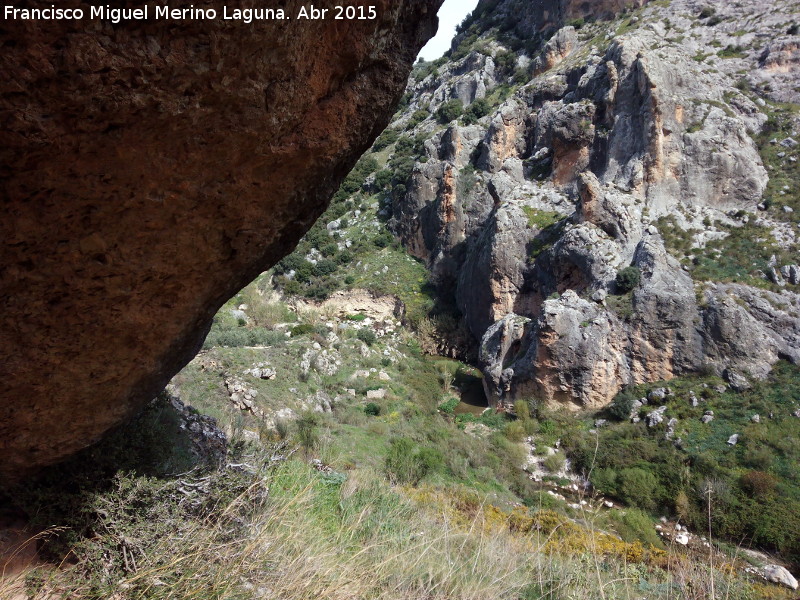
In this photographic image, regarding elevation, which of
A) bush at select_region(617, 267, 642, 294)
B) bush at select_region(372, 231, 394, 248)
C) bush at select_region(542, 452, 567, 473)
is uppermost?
bush at select_region(372, 231, 394, 248)

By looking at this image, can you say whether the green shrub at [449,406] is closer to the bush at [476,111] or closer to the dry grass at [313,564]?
the dry grass at [313,564]

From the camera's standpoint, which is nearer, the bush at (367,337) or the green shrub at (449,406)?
the green shrub at (449,406)

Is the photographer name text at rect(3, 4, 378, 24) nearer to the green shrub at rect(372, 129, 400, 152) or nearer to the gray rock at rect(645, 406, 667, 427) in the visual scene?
the gray rock at rect(645, 406, 667, 427)

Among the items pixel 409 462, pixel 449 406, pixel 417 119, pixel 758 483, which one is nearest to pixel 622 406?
pixel 758 483

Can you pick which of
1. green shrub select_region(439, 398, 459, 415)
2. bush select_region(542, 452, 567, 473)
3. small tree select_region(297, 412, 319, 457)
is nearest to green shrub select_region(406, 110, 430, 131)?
green shrub select_region(439, 398, 459, 415)

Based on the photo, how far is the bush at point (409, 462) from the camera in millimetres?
7406

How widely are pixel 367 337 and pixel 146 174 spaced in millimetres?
20691

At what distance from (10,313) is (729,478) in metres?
13.8

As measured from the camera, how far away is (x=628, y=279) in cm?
1645

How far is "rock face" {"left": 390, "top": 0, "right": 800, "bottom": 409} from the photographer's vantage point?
1545 centimetres

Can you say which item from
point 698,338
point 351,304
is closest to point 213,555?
point 698,338

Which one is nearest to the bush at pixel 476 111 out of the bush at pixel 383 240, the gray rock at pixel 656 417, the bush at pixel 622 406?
the bush at pixel 383 240

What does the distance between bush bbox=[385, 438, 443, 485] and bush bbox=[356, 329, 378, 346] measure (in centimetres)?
1030

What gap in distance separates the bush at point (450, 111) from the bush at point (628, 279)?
898 inches
